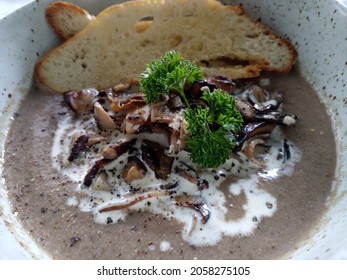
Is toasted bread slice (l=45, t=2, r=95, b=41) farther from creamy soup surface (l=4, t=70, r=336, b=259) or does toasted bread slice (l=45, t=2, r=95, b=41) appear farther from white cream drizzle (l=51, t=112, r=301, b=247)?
white cream drizzle (l=51, t=112, r=301, b=247)

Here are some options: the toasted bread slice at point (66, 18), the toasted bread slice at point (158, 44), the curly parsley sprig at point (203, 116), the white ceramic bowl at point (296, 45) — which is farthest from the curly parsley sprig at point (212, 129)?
the toasted bread slice at point (66, 18)

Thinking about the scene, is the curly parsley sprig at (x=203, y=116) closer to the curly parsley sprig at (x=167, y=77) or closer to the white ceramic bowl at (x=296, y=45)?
the curly parsley sprig at (x=167, y=77)

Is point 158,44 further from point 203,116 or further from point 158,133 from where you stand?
point 203,116

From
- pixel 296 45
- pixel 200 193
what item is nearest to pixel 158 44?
pixel 296 45

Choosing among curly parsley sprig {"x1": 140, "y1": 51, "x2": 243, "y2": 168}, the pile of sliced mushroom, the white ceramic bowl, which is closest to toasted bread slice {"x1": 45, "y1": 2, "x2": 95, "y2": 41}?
the white ceramic bowl
